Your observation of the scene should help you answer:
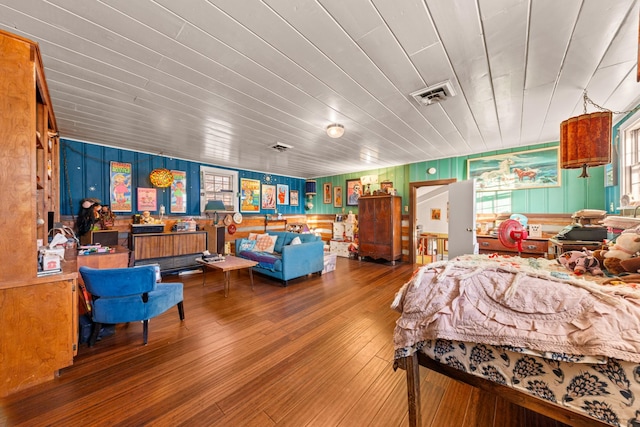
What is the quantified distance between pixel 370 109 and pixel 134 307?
3.27m

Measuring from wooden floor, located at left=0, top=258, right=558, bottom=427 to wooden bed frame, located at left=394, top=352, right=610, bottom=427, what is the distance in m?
0.32

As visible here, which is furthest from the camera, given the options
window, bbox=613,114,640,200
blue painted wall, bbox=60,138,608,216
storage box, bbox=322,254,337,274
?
storage box, bbox=322,254,337,274

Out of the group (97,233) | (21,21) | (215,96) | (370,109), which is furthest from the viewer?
(97,233)

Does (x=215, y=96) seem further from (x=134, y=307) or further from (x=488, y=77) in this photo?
(x=488, y=77)

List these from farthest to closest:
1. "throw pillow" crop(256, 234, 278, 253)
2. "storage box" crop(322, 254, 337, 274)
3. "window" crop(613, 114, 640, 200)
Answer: "throw pillow" crop(256, 234, 278, 253) < "storage box" crop(322, 254, 337, 274) < "window" crop(613, 114, 640, 200)

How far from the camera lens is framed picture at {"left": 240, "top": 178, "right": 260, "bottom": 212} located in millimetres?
6399

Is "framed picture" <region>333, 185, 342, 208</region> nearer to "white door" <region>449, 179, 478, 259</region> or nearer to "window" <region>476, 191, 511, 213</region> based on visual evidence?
"white door" <region>449, 179, 478, 259</region>

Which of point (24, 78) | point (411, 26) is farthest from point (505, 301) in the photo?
point (24, 78)

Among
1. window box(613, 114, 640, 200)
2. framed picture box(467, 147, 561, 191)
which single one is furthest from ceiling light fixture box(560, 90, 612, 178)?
framed picture box(467, 147, 561, 191)

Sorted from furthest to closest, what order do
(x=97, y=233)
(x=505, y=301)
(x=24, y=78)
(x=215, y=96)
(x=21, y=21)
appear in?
(x=97, y=233), (x=215, y=96), (x=24, y=78), (x=21, y=21), (x=505, y=301)

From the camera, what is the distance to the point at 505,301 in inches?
41.3

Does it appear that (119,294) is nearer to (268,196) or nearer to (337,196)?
(268,196)

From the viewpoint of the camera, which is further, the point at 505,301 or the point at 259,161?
the point at 259,161

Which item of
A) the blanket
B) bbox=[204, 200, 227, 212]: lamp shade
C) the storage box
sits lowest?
the storage box
